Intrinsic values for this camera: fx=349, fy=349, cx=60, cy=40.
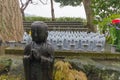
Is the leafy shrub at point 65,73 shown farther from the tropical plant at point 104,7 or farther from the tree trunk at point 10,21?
the tropical plant at point 104,7

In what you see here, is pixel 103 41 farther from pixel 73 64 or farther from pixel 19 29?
pixel 19 29

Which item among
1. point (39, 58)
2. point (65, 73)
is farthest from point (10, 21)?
point (39, 58)

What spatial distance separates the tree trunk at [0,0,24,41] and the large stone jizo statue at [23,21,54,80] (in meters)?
3.96

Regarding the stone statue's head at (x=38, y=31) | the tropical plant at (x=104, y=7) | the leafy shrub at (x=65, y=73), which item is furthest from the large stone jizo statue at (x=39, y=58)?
the tropical plant at (x=104, y=7)

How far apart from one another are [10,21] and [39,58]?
4658 millimetres

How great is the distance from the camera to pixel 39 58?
5020 mm

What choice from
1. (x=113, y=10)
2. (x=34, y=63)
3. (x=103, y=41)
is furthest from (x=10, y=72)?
(x=113, y=10)

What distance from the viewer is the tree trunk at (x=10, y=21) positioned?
359 inches

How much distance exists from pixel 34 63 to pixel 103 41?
3.06 m

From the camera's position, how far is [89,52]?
687 centimetres

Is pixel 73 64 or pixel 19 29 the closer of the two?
pixel 73 64

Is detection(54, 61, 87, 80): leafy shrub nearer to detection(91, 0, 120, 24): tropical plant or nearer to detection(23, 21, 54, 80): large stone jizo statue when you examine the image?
detection(23, 21, 54, 80): large stone jizo statue

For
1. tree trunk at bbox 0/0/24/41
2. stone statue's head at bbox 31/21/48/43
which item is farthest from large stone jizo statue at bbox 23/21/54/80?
tree trunk at bbox 0/0/24/41

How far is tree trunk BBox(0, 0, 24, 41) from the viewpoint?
912 centimetres
